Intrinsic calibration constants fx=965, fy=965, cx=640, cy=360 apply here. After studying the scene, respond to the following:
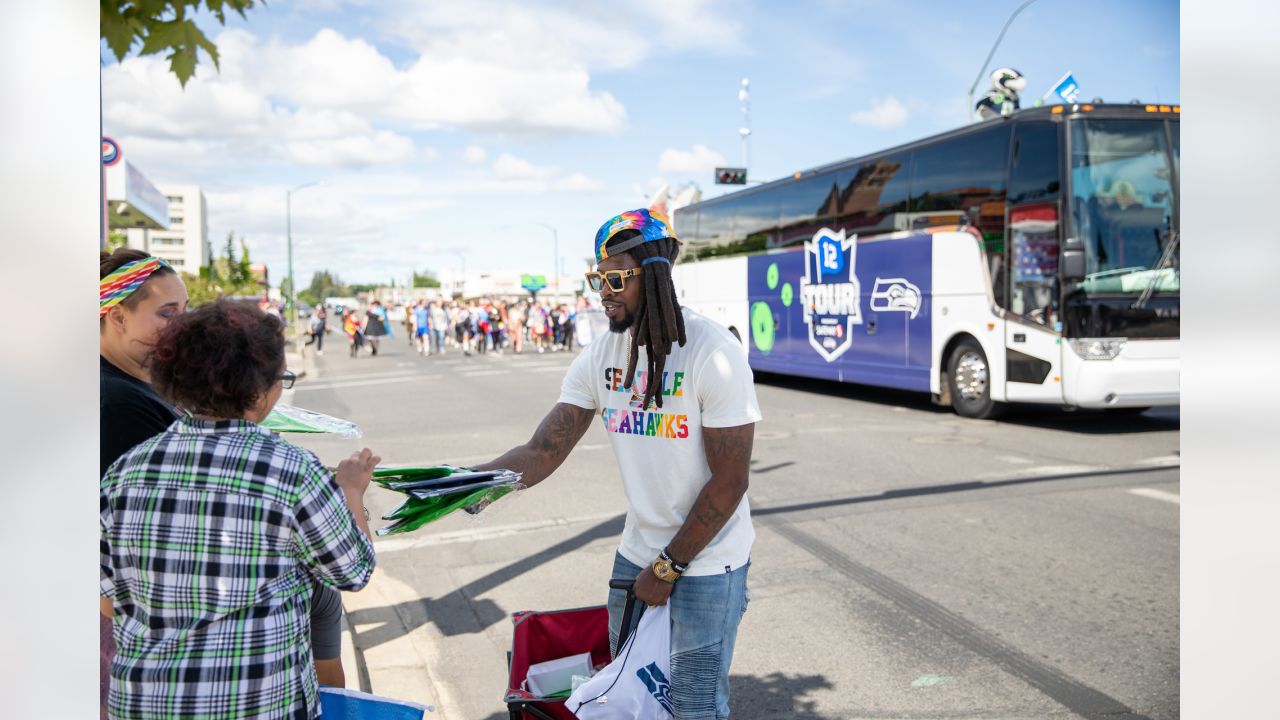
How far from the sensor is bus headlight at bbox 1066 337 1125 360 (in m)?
11.2

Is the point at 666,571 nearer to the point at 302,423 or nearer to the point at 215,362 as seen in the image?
the point at 302,423

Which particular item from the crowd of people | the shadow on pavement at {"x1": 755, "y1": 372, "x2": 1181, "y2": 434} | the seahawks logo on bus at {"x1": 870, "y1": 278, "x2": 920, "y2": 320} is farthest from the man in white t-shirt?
the crowd of people

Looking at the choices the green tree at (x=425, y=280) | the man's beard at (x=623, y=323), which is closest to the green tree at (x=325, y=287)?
the green tree at (x=425, y=280)

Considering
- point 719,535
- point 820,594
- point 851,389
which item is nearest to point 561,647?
point 719,535

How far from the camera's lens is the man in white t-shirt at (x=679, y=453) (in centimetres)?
248

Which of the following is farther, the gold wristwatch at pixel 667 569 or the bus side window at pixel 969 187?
the bus side window at pixel 969 187

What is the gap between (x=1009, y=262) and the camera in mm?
12023

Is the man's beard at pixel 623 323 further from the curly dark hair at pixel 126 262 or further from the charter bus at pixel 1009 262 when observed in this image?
the charter bus at pixel 1009 262

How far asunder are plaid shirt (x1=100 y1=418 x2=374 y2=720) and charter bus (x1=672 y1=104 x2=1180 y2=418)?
10.5 meters

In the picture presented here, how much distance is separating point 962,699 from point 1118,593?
6.22ft

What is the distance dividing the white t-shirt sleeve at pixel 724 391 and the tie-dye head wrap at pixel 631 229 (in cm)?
36

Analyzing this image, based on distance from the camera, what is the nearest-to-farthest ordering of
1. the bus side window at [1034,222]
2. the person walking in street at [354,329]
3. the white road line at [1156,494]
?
the white road line at [1156,494], the bus side window at [1034,222], the person walking in street at [354,329]

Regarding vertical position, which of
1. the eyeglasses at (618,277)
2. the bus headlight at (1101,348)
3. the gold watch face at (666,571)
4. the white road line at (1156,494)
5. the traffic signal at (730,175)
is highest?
the traffic signal at (730,175)
